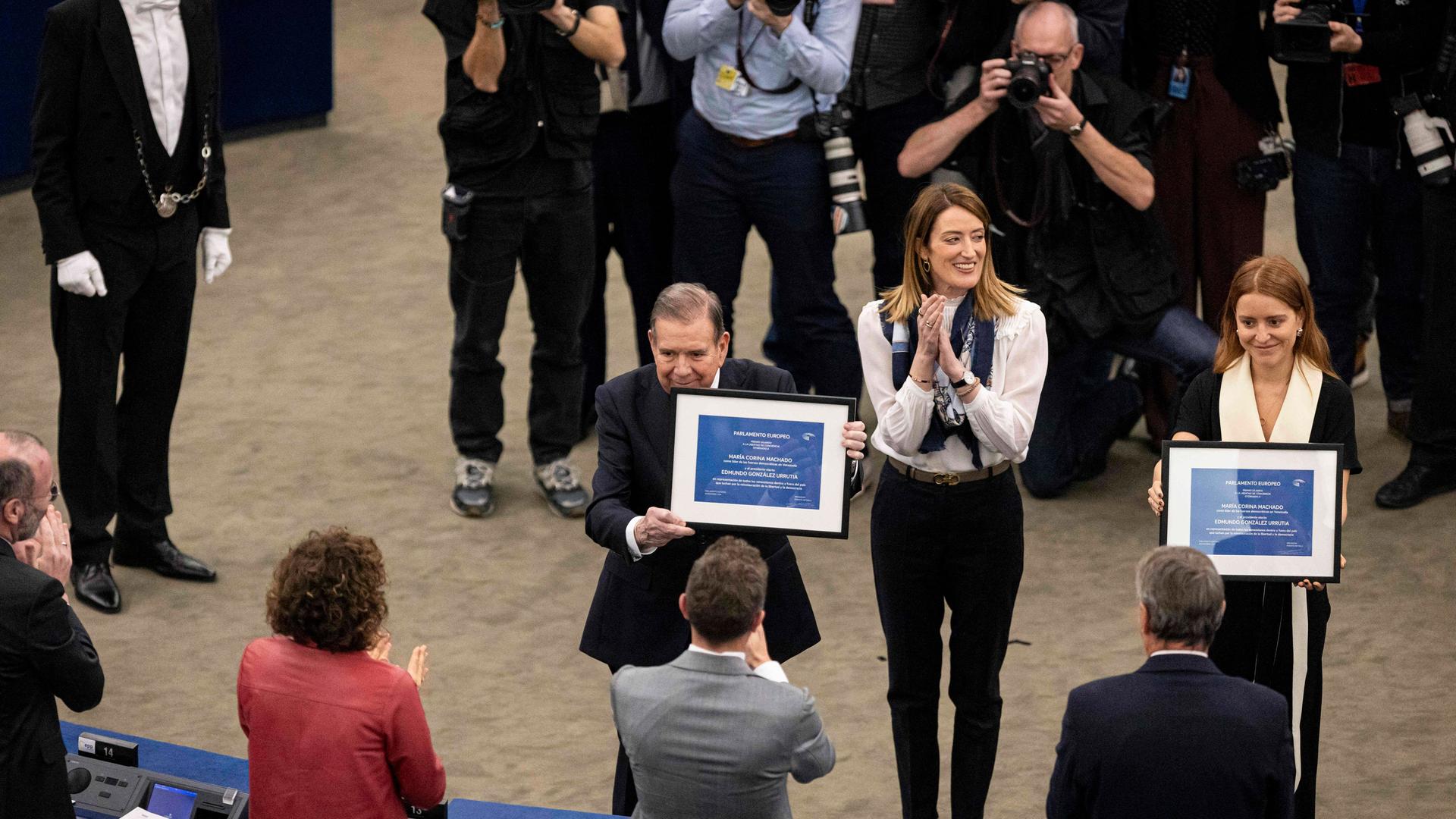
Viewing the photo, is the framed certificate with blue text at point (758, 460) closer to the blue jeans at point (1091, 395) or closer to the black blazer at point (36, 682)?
the black blazer at point (36, 682)

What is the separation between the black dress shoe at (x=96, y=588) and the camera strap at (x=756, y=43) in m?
2.55

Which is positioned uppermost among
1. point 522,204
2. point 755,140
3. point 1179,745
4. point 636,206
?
point 755,140

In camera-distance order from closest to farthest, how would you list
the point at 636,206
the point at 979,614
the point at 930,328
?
the point at 930,328, the point at 979,614, the point at 636,206

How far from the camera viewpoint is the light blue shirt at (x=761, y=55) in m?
5.88

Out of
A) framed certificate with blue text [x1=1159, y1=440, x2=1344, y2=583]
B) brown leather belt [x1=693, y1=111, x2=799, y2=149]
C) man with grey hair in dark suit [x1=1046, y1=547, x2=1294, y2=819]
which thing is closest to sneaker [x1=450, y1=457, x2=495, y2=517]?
brown leather belt [x1=693, y1=111, x2=799, y2=149]

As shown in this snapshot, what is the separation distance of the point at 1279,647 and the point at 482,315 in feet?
9.83

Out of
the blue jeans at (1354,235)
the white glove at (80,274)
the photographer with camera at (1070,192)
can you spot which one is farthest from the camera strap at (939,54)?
the white glove at (80,274)

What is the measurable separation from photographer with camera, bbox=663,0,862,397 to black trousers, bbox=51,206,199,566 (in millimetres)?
1655

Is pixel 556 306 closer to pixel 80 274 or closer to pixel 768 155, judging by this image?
pixel 768 155

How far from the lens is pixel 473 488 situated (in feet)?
21.0

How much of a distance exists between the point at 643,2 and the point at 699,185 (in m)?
0.72

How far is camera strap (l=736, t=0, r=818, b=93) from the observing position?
597 cm

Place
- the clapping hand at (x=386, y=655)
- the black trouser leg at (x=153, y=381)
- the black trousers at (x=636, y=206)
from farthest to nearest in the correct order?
the black trousers at (x=636, y=206) < the black trouser leg at (x=153, y=381) < the clapping hand at (x=386, y=655)

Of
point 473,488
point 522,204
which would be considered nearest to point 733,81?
point 522,204
